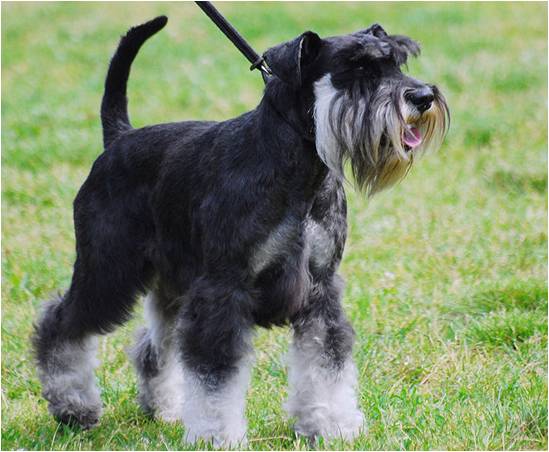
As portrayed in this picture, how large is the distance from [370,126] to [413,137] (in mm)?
202

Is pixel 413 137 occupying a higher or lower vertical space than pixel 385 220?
higher

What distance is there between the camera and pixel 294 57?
3.93 meters

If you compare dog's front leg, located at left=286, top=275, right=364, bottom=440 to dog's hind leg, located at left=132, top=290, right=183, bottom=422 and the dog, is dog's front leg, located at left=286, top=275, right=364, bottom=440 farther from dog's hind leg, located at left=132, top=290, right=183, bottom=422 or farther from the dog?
dog's hind leg, located at left=132, top=290, right=183, bottom=422

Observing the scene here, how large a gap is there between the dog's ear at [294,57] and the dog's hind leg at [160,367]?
4.52 ft

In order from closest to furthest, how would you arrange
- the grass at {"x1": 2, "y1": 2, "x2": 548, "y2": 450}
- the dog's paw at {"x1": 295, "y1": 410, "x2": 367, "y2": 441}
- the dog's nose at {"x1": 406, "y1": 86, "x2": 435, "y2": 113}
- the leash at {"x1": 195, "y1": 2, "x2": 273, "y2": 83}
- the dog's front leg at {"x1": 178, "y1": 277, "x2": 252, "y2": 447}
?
the dog's nose at {"x1": 406, "y1": 86, "x2": 435, "y2": 113}
the dog's front leg at {"x1": 178, "y1": 277, "x2": 252, "y2": 447}
the dog's paw at {"x1": 295, "y1": 410, "x2": 367, "y2": 441}
the leash at {"x1": 195, "y1": 2, "x2": 273, "y2": 83}
the grass at {"x1": 2, "y1": 2, "x2": 548, "y2": 450}

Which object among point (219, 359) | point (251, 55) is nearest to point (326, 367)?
point (219, 359)

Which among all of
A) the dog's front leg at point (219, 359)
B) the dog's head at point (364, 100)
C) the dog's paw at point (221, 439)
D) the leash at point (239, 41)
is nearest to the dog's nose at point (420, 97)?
the dog's head at point (364, 100)

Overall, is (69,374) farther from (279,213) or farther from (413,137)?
(413,137)

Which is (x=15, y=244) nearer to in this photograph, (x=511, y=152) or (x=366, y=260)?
(x=366, y=260)

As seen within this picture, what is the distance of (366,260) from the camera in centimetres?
681

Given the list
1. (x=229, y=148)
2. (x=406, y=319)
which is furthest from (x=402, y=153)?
(x=406, y=319)

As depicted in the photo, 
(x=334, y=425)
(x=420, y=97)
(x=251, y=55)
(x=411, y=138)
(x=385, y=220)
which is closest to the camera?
(x=420, y=97)

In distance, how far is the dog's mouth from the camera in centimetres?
390

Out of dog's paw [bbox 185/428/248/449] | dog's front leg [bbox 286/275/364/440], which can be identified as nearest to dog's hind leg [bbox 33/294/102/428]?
dog's paw [bbox 185/428/248/449]
